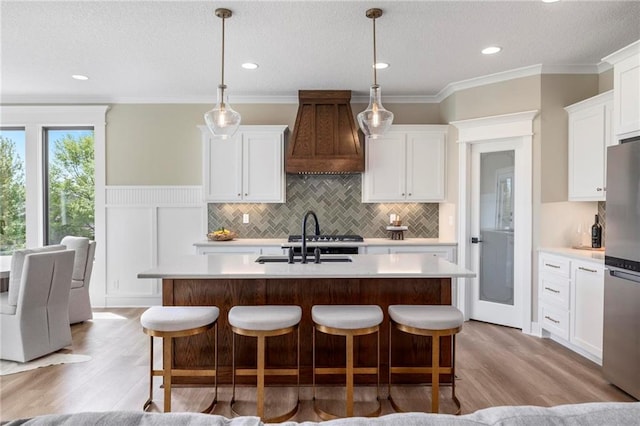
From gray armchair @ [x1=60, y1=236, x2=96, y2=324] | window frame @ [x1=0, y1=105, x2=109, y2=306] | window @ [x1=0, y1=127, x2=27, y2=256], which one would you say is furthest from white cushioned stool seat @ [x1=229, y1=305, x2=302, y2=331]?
window @ [x1=0, y1=127, x2=27, y2=256]

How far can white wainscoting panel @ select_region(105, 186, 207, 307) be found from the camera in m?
4.99

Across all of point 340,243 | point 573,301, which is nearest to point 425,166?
point 340,243

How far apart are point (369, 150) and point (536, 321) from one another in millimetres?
2642

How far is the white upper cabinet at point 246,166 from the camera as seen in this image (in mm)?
4723

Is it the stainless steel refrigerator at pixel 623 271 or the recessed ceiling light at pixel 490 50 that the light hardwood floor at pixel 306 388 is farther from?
the recessed ceiling light at pixel 490 50

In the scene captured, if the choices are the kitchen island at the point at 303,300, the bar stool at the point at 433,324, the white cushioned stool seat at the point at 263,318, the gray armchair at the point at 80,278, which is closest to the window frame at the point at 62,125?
the gray armchair at the point at 80,278

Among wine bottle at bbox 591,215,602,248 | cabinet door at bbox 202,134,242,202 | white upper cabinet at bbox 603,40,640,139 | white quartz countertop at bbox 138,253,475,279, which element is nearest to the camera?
white quartz countertop at bbox 138,253,475,279

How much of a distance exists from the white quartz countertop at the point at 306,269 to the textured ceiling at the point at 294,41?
1866mm

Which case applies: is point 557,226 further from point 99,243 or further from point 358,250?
point 99,243

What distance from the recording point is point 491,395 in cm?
261

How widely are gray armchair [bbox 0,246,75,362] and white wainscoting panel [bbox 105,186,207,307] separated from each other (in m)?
1.57

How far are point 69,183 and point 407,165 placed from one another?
457cm

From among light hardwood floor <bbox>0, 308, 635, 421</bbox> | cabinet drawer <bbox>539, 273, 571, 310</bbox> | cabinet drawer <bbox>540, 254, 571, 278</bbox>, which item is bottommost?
light hardwood floor <bbox>0, 308, 635, 421</bbox>

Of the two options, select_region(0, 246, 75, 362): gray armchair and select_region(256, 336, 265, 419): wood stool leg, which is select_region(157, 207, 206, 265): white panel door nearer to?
select_region(0, 246, 75, 362): gray armchair
